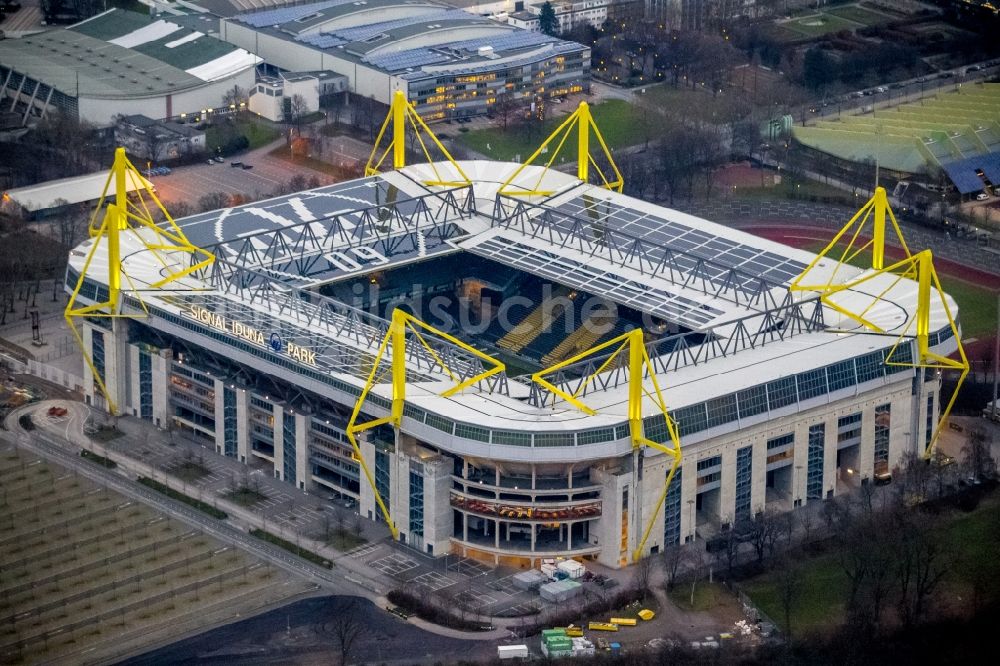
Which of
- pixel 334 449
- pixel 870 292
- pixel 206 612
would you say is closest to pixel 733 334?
pixel 870 292

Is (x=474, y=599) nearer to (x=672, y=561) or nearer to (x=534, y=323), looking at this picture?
(x=672, y=561)

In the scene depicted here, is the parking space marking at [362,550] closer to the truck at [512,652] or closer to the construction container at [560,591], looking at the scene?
the construction container at [560,591]

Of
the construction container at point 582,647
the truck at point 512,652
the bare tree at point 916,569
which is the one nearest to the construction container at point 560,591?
the construction container at point 582,647

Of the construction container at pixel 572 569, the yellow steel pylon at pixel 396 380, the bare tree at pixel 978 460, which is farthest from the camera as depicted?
the bare tree at pixel 978 460

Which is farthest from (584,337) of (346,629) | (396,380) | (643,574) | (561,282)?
(346,629)

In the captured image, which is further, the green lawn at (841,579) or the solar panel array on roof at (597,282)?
the solar panel array on roof at (597,282)

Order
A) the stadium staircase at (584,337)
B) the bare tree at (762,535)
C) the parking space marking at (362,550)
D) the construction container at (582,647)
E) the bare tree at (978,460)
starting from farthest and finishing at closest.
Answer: the stadium staircase at (584,337)
the bare tree at (978,460)
the parking space marking at (362,550)
the bare tree at (762,535)
the construction container at (582,647)

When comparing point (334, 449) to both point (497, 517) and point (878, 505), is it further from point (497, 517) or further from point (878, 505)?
point (878, 505)
